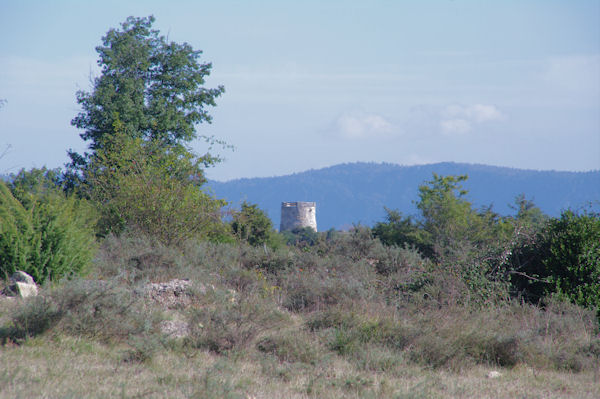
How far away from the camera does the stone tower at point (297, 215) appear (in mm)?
76125

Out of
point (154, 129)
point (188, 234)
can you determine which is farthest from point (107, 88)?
point (188, 234)

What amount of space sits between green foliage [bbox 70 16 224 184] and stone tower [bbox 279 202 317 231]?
43.4m

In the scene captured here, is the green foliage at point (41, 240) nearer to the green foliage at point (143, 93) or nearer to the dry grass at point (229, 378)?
the dry grass at point (229, 378)

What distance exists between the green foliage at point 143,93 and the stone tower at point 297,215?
142 ft

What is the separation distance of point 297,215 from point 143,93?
152 feet

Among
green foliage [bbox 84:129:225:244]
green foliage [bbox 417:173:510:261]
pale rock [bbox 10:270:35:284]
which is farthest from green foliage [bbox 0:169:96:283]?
green foliage [bbox 417:173:510:261]

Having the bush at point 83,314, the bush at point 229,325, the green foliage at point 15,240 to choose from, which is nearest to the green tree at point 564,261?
the bush at point 229,325

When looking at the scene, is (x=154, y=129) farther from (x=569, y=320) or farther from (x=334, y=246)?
(x=569, y=320)

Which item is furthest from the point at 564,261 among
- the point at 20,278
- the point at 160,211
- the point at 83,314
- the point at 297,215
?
the point at 297,215

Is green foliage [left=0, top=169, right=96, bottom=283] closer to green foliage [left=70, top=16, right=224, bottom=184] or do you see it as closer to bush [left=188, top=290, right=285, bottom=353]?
bush [left=188, top=290, right=285, bottom=353]

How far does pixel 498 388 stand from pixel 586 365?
1663 mm

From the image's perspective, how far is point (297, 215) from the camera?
76438 mm

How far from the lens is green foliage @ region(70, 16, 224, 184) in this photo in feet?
97.0

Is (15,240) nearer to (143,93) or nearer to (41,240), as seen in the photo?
(41,240)
